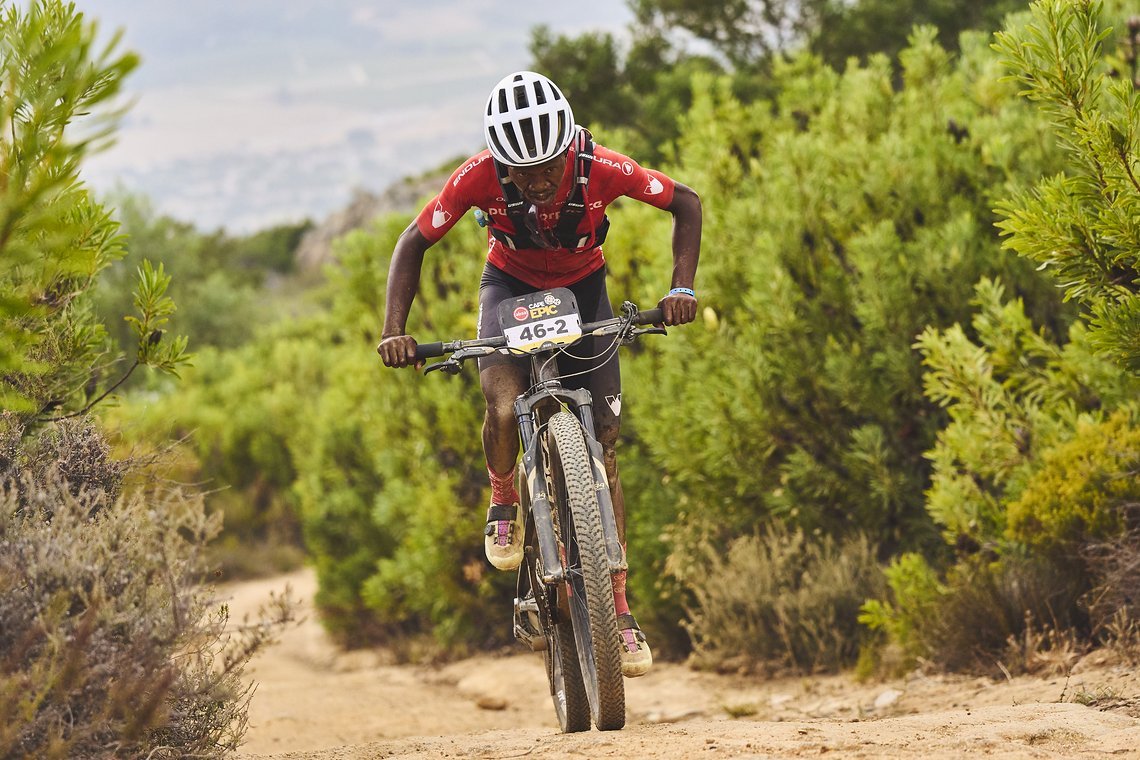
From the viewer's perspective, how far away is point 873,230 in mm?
8242

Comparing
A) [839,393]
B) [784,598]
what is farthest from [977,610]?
[839,393]

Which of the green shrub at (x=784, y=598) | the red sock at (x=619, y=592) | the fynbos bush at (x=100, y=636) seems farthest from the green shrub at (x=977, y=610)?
the fynbos bush at (x=100, y=636)

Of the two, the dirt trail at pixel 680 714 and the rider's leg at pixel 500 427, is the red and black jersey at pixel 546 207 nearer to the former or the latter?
the rider's leg at pixel 500 427

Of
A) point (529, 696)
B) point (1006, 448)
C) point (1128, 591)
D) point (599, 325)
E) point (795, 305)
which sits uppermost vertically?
point (795, 305)

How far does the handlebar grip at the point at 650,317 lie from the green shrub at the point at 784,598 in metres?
3.86

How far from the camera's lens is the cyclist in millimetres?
4793

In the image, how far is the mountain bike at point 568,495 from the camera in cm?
453

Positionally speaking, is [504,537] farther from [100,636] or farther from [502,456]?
[100,636]

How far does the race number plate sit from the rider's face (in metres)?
0.43

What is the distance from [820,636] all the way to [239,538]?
13710mm

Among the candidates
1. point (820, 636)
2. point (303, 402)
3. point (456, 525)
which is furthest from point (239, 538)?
point (820, 636)

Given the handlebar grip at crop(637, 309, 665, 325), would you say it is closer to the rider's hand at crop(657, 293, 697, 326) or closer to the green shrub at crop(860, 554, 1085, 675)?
the rider's hand at crop(657, 293, 697, 326)

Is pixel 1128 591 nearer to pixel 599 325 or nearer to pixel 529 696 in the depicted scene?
pixel 599 325

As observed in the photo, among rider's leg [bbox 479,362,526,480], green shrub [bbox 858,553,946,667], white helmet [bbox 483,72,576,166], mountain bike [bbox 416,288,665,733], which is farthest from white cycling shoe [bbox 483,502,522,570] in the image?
green shrub [bbox 858,553,946,667]
